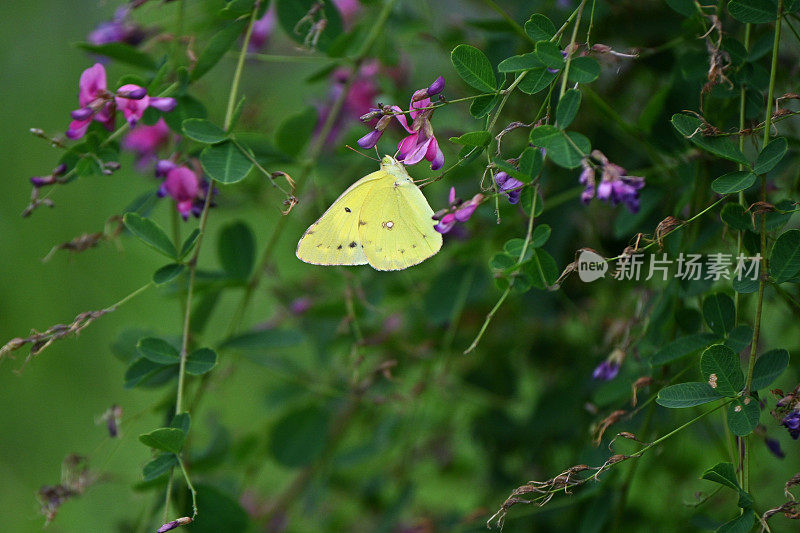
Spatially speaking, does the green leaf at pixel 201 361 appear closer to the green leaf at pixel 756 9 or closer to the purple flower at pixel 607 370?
the purple flower at pixel 607 370

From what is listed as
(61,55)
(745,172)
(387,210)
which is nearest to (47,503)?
(387,210)

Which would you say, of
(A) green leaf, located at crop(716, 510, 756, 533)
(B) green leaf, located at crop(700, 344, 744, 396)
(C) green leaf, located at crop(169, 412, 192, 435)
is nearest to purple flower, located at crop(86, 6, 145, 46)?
(C) green leaf, located at crop(169, 412, 192, 435)

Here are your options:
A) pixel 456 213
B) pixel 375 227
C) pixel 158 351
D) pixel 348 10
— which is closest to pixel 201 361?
pixel 158 351

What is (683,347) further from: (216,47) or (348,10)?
(348,10)

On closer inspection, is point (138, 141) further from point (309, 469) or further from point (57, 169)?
point (309, 469)

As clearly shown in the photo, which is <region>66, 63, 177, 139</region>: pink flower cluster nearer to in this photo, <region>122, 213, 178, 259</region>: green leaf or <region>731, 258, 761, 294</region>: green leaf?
<region>122, 213, 178, 259</region>: green leaf
